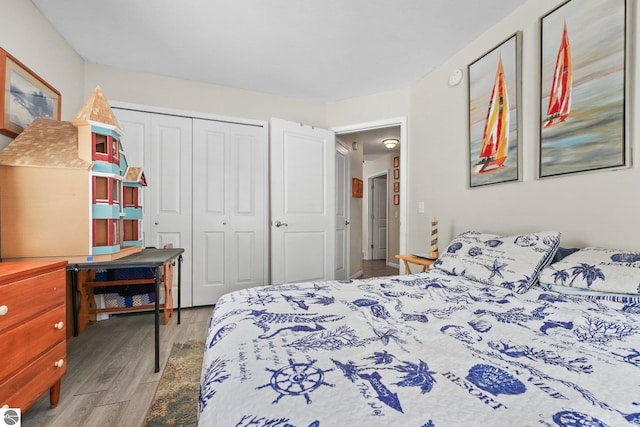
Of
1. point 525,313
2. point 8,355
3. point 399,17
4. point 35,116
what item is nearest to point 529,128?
point 399,17

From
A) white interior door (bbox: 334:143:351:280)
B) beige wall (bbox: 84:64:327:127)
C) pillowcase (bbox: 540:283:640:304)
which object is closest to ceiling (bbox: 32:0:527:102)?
beige wall (bbox: 84:64:327:127)

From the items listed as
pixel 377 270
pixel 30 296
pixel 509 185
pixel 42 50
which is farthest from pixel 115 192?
pixel 377 270

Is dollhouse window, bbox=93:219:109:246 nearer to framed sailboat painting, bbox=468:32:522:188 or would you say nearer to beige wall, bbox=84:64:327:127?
beige wall, bbox=84:64:327:127

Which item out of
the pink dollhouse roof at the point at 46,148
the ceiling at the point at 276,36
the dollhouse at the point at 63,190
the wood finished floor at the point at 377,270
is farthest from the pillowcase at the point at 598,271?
the wood finished floor at the point at 377,270

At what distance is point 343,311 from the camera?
3.71ft

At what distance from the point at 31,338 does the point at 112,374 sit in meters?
0.68

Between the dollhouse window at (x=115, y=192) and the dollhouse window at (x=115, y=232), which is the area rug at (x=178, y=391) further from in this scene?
the dollhouse window at (x=115, y=192)

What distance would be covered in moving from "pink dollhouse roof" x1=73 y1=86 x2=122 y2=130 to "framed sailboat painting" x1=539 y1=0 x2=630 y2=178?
8.70 feet

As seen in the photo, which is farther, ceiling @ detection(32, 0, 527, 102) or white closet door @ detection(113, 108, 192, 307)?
white closet door @ detection(113, 108, 192, 307)

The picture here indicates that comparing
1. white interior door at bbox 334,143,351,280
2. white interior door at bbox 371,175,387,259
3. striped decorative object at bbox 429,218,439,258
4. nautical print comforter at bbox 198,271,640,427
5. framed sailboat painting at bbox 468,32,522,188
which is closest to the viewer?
nautical print comforter at bbox 198,271,640,427

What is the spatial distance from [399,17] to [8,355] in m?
2.83

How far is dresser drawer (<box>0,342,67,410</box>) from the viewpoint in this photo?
3.60 feet

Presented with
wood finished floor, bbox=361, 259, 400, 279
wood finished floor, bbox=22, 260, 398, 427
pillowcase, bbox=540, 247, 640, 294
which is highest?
pillowcase, bbox=540, 247, 640, 294

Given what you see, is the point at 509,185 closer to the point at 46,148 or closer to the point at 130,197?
the point at 130,197
